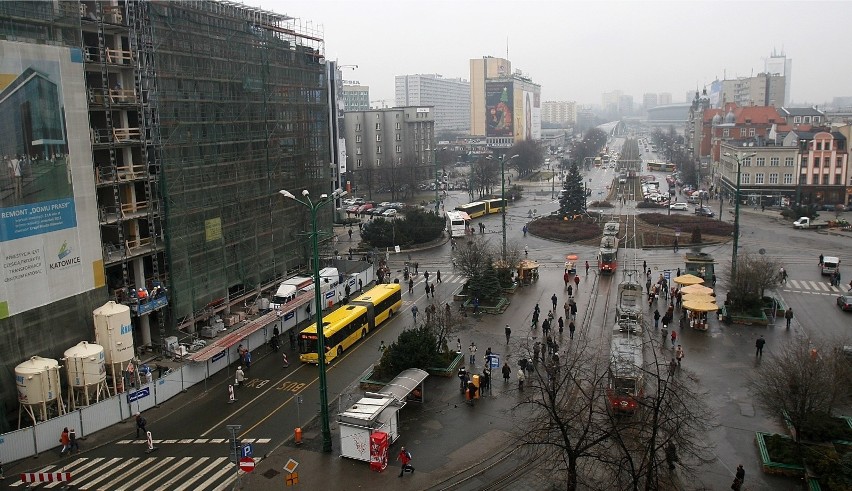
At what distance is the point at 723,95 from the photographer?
16238cm

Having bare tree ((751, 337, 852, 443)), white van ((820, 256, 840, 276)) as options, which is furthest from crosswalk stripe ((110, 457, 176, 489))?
white van ((820, 256, 840, 276))

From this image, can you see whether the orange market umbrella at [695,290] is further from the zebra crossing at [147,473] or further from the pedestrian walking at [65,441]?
the pedestrian walking at [65,441]

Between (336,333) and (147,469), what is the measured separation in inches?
418

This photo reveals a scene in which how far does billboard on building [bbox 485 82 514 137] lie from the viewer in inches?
6772

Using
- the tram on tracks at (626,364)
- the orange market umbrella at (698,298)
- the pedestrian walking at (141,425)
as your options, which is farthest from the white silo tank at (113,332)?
the orange market umbrella at (698,298)

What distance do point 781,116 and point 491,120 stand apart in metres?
89.1

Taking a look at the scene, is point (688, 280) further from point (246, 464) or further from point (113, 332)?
point (113, 332)

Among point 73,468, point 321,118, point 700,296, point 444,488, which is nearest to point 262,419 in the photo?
point 73,468

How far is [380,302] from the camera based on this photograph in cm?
3422

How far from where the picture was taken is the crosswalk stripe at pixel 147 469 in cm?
1944

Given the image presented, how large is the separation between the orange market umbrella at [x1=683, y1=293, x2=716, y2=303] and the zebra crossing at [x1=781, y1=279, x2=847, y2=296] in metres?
9.31

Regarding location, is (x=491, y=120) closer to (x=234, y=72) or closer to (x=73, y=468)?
(x=234, y=72)

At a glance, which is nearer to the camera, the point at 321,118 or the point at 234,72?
the point at 234,72

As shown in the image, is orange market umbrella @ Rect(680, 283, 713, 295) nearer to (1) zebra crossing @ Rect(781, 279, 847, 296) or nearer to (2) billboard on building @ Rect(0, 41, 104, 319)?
(1) zebra crossing @ Rect(781, 279, 847, 296)
